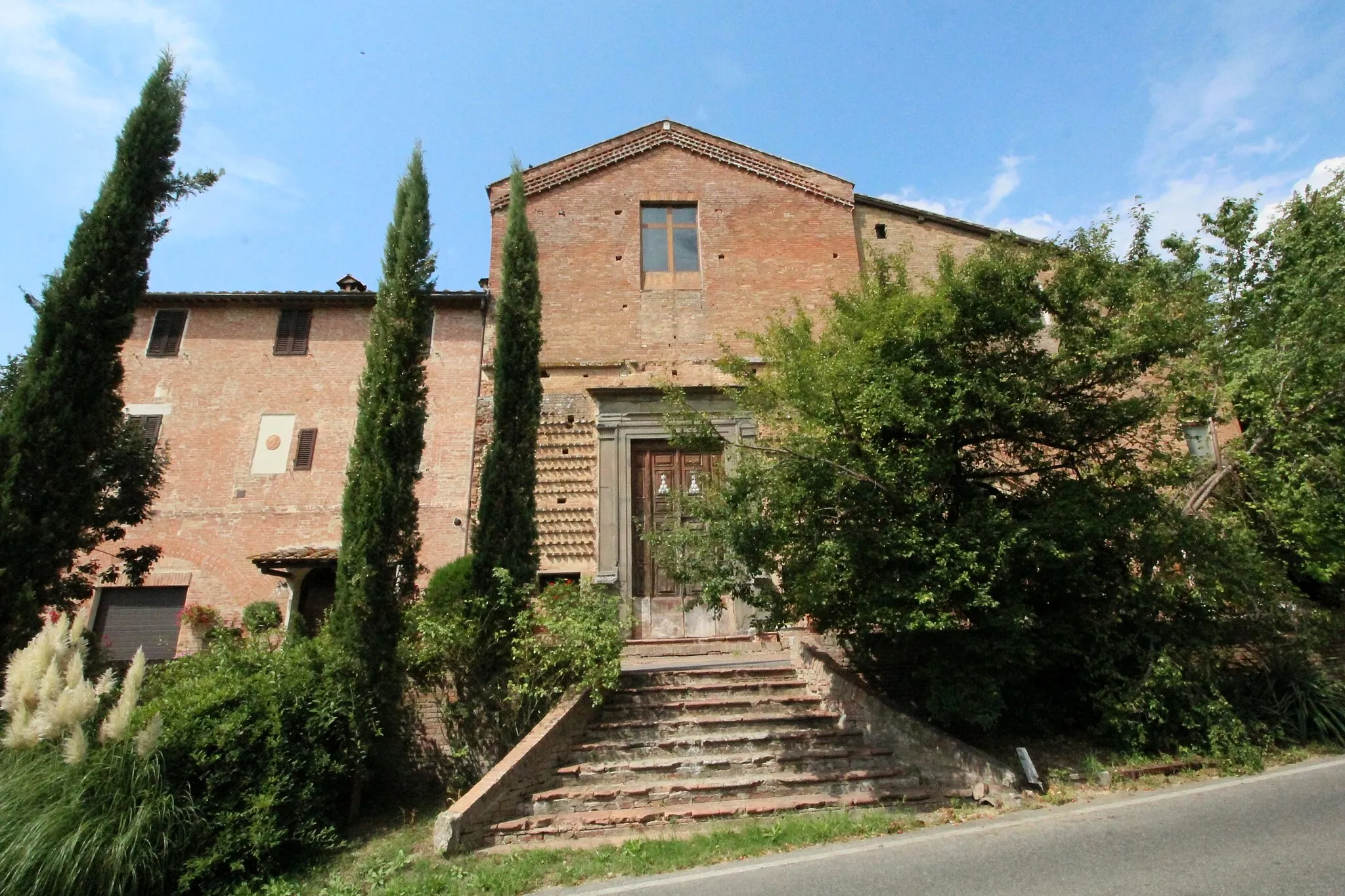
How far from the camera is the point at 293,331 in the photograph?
15.1 meters

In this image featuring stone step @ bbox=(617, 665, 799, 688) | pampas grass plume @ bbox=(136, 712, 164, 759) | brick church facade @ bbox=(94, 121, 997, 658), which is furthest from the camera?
brick church facade @ bbox=(94, 121, 997, 658)

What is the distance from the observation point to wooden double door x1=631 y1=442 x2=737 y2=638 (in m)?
11.2

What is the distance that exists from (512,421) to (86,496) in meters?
4.18

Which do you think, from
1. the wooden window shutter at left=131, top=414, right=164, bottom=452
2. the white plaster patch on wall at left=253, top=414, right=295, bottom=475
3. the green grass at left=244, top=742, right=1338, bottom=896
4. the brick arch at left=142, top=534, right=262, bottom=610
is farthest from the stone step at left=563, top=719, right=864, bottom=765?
the wooden window shutter at left=131, top=414, right=164, bottom=452

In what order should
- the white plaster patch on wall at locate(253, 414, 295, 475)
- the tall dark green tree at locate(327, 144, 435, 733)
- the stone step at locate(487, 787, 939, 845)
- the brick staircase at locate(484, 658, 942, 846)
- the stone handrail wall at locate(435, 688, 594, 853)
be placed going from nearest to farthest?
the stone handrail wall at locate(435, 688, 594, 853), the stone step at locate(487, 787, 939, 845), the brick staircase at locate(484, 658, 942, 846), the tall dark green tree at locate(327, 144, 435, 733), the white plaster patch on wall at locate(253, 414, 295, 475)

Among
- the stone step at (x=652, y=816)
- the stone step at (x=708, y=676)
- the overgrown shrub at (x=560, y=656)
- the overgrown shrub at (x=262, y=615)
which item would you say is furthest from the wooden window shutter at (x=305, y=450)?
the stone step at (x=652, y=816)

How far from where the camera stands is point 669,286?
Result: 554 inches

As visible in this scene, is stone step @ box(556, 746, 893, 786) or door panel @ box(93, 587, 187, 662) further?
door panel @ box(93, 587, 187, 662)

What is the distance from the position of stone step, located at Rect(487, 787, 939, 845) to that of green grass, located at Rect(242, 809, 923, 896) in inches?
8.2

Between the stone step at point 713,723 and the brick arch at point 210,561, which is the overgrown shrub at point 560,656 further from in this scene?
the brick arch at point 210,561

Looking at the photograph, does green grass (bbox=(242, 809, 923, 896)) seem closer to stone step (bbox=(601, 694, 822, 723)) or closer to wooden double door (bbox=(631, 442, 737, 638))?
stone step (bbox=(601, 694, 822, 723))

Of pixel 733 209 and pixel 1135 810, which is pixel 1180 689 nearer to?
pixel 1135 810

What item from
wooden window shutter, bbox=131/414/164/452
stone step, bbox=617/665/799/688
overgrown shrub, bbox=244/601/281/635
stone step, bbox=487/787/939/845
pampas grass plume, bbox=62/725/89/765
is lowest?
stone step, bbox=487/787/939/845

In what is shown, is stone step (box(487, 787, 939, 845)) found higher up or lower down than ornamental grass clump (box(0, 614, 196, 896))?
lower down
